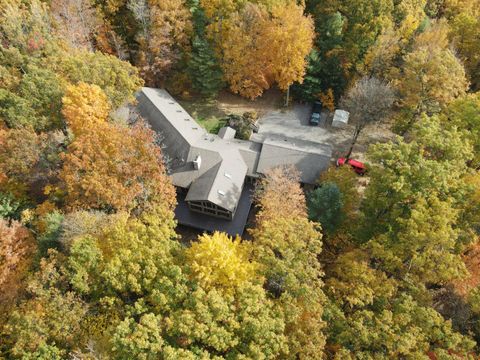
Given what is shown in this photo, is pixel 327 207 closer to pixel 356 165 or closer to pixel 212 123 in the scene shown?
pixel 356 165

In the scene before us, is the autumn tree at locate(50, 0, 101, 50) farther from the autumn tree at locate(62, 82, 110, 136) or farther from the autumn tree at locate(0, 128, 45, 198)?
the autumn tree at locate(0, 128, 45, 198)

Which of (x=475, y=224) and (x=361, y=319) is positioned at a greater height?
(x=475, y=224)

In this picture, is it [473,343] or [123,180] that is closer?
[473,343]

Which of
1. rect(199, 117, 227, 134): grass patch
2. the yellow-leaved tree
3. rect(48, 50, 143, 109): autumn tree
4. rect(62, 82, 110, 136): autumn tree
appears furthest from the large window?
rect(48, 50, 143, 109): autumn tree

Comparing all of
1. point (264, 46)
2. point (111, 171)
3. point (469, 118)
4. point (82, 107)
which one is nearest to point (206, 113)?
point (264, 46)

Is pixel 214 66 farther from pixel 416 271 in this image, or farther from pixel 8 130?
pixel 416 271

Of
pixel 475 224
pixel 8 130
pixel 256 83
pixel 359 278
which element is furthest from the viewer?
pixel 256 83

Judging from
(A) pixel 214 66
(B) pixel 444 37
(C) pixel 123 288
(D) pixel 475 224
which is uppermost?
(B) pixel 444 37

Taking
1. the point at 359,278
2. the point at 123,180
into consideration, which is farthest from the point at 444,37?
the point at 123,180
